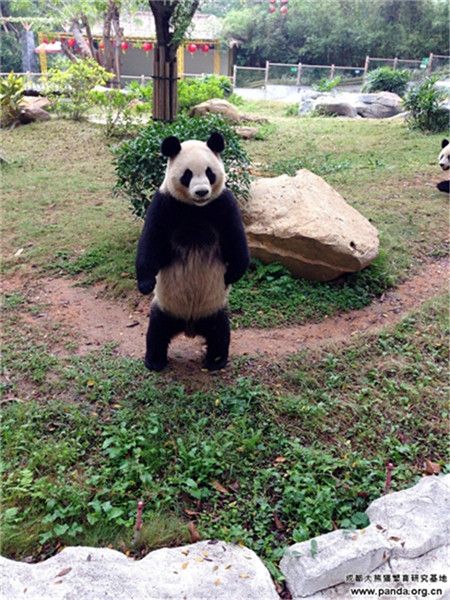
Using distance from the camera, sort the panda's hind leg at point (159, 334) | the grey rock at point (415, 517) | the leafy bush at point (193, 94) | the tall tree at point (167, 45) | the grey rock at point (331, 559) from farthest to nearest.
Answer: the leafy bush at point (193, 94)
the tall tree at point (167, 45)
the panda's hind leg at point (159, 334)
the grey rock at point (415, 517)
the grey rock at point (331, 559)

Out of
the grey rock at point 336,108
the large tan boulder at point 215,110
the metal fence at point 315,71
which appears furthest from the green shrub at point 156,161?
the metal fence at point 315,71

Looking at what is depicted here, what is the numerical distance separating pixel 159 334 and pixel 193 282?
474 mm

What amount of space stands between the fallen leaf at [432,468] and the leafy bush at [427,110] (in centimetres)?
995

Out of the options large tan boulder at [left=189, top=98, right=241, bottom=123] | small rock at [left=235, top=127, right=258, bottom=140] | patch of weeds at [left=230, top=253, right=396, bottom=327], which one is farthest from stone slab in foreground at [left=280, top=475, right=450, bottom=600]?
large tan boulder at [left=189, top=98, right=241, bottom=123]

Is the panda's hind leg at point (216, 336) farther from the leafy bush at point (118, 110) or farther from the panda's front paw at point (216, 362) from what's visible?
the leafy bush at point (118, 110)

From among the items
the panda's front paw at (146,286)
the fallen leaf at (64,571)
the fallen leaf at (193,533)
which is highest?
the panda's front paw at (146,286)

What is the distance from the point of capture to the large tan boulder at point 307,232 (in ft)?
15.1

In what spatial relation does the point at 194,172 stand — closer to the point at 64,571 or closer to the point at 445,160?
the point at 64,571

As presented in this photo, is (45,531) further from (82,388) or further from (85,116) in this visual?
(85,116)

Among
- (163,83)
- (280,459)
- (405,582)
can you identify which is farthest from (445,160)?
(405,582)

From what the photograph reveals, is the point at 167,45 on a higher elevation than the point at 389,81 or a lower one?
higher

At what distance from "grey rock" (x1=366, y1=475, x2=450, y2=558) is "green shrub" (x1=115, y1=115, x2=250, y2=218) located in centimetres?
309

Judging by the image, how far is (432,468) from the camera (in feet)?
9.52

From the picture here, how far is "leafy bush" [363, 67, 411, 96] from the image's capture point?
751 inches
